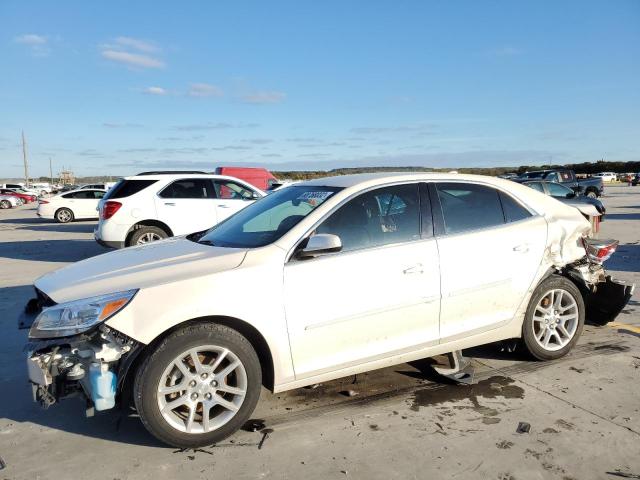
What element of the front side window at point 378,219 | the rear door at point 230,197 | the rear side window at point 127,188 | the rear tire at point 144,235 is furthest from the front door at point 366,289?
the rear side window at point 127,188

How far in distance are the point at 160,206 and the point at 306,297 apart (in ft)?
23.9

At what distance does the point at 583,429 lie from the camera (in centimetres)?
337

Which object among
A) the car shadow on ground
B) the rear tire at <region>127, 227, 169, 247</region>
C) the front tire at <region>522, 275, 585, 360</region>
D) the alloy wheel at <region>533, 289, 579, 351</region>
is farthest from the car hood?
the car shadow on ground

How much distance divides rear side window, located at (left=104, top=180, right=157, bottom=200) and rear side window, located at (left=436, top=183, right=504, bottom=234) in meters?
7.32

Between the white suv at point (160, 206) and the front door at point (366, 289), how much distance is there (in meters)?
6.55

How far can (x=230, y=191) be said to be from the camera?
10.7 m

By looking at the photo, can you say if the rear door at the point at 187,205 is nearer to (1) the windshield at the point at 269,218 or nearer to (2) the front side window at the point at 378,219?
(1) the windshield at the point at 269,218

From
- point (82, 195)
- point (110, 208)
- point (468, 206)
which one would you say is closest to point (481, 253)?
point (468, 206)

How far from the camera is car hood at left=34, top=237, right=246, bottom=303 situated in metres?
3.18

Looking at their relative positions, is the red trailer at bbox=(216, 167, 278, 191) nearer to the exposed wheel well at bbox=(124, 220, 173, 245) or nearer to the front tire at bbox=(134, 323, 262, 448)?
the exposed wheel well at bbox=(124, 220, 173, 245)

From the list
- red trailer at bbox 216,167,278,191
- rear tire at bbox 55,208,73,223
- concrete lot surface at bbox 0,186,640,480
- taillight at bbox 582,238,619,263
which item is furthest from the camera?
rear tire at bbox 55,208,73,223

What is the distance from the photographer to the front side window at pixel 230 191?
34.8 ft

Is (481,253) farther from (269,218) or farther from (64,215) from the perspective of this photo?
(64,215)

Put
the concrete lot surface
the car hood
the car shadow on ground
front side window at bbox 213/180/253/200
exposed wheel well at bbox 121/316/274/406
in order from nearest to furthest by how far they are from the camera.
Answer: the concrete lot surface < exposed wheel well at bbox 121/316/274/406 < the car hood < front side window at bbox 213/180/253/200 < the car shadow on ground
